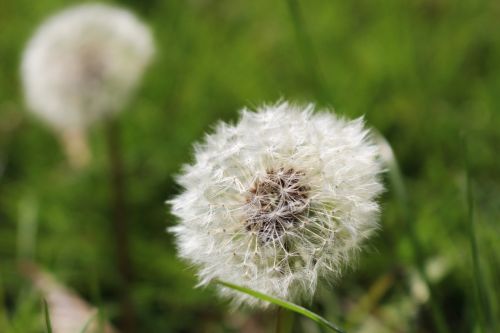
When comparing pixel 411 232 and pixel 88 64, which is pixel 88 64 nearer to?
pixel 88 64

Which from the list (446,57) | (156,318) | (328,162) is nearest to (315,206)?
(328,162)

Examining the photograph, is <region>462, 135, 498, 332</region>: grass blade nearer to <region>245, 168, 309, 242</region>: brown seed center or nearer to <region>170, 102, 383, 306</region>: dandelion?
<region>170, 102, 383, 306</region>: dandelion

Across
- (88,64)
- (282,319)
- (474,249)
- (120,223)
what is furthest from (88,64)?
(474,249)

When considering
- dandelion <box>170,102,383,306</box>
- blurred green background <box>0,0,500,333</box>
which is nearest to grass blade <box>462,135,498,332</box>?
blurred green background <box>0,0,500,333</box>

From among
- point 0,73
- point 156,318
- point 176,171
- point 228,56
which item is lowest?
point 156,318

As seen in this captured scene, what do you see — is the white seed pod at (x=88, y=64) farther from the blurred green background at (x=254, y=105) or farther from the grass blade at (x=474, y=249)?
the grass blade at (x=474, y=249)

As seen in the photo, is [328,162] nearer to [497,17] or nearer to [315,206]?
[315,206]

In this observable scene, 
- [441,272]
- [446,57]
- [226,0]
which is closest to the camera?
[441,272]
